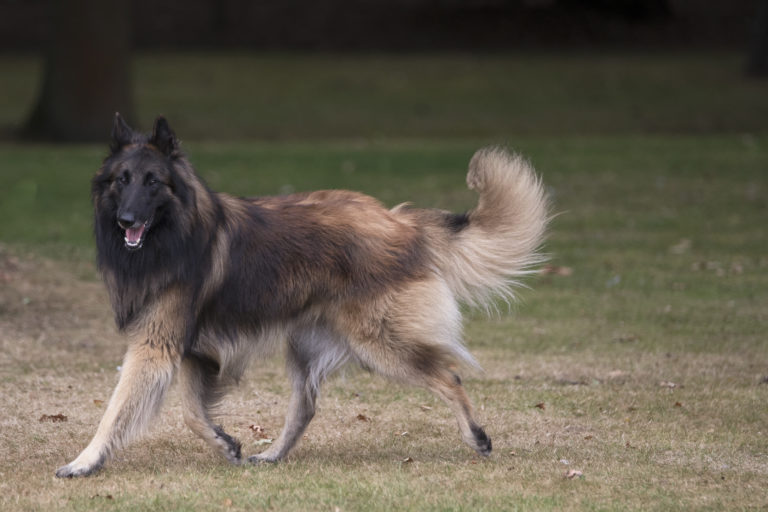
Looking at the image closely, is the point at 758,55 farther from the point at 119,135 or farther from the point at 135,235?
the point at 135,235

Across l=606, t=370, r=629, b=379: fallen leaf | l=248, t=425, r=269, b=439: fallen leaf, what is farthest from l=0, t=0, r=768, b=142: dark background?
l=248, t=425, r=269, b=439: fallen leaf

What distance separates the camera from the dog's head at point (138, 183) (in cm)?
610

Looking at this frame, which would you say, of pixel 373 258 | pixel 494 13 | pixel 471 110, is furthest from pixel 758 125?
pixel 373 258

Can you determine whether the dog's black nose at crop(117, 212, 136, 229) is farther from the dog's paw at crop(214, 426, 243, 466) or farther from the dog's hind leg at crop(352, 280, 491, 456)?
the dog's hind leg at crop(352, 280, 491, 456)

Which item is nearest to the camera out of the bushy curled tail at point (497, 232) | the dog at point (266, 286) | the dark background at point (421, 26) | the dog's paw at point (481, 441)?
the dog at point (266, 286)

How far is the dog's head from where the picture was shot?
6102mm

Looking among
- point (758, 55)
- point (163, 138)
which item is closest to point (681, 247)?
point (163, 138)

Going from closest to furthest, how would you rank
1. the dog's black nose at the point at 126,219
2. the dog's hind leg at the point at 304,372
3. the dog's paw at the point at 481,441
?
1. the dog's black nose at the point at 126,219
2. the dog's paw at the point at 481,441
3. the dog's hind leg at the point at 304,372

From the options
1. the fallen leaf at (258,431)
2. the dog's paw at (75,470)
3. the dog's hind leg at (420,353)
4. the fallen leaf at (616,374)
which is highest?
the dog's hind leg at (420,353)

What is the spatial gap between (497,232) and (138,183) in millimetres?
2122

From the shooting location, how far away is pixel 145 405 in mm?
6066

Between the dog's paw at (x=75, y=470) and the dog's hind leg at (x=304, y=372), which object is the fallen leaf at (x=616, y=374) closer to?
the dog's hind leg at (x=304, y=372)

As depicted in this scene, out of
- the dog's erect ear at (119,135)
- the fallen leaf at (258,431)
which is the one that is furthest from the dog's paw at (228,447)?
the dog's erect ear at (119,135)

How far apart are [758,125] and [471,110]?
21.5 feet
